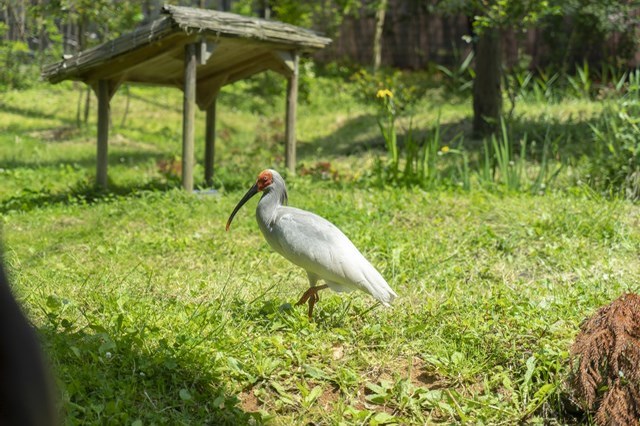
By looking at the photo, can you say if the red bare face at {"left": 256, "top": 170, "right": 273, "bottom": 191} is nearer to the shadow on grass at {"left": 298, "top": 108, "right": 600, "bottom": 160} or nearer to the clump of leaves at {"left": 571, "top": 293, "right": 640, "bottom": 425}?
the clump of leaves at {"left": 571, "top": 293, "right": 640, "bottom": 425}

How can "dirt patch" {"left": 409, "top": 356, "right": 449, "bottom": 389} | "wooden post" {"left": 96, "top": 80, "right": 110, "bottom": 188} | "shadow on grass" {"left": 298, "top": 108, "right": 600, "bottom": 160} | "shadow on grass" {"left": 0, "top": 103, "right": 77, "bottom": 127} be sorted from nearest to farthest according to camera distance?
1. "dirt patch" {"left": 409, "top": 356, "right": 449, "bottom": 389}
2. "wooden post" {"left": 96, "top": 80, "right": 110, "bottom": 188}
3. "shadow on grass" {"left": 298, "top": 108, "right": 600, "bottom": 160}
4. "shadow on grass" {"left": 0, "top": 103, "right": 77, "bottom": 127}

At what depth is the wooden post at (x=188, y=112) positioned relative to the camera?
9.23 meters

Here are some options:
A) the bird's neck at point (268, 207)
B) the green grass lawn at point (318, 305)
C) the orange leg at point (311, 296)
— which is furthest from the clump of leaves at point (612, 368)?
the bird's neck at point (268, 207)

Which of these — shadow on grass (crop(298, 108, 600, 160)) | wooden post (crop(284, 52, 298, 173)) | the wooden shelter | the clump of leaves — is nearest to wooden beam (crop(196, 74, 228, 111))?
the wooden shelter

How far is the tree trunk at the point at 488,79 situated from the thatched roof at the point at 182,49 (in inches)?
159

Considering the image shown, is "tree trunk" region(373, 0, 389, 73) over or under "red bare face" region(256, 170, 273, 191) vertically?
under

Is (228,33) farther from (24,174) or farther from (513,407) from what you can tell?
(513,407)

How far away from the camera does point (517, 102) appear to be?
1582 cm

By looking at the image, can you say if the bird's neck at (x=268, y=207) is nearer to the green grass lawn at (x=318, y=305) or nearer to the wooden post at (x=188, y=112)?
the green grass lawn at (x=318, y=305)

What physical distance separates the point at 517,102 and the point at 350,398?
12622 millimetres

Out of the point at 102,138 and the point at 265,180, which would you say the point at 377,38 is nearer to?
the point at 102,138

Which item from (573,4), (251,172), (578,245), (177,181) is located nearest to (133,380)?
(578,245)

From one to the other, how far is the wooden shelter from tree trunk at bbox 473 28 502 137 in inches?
156

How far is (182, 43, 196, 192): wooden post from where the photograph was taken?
9.23m
